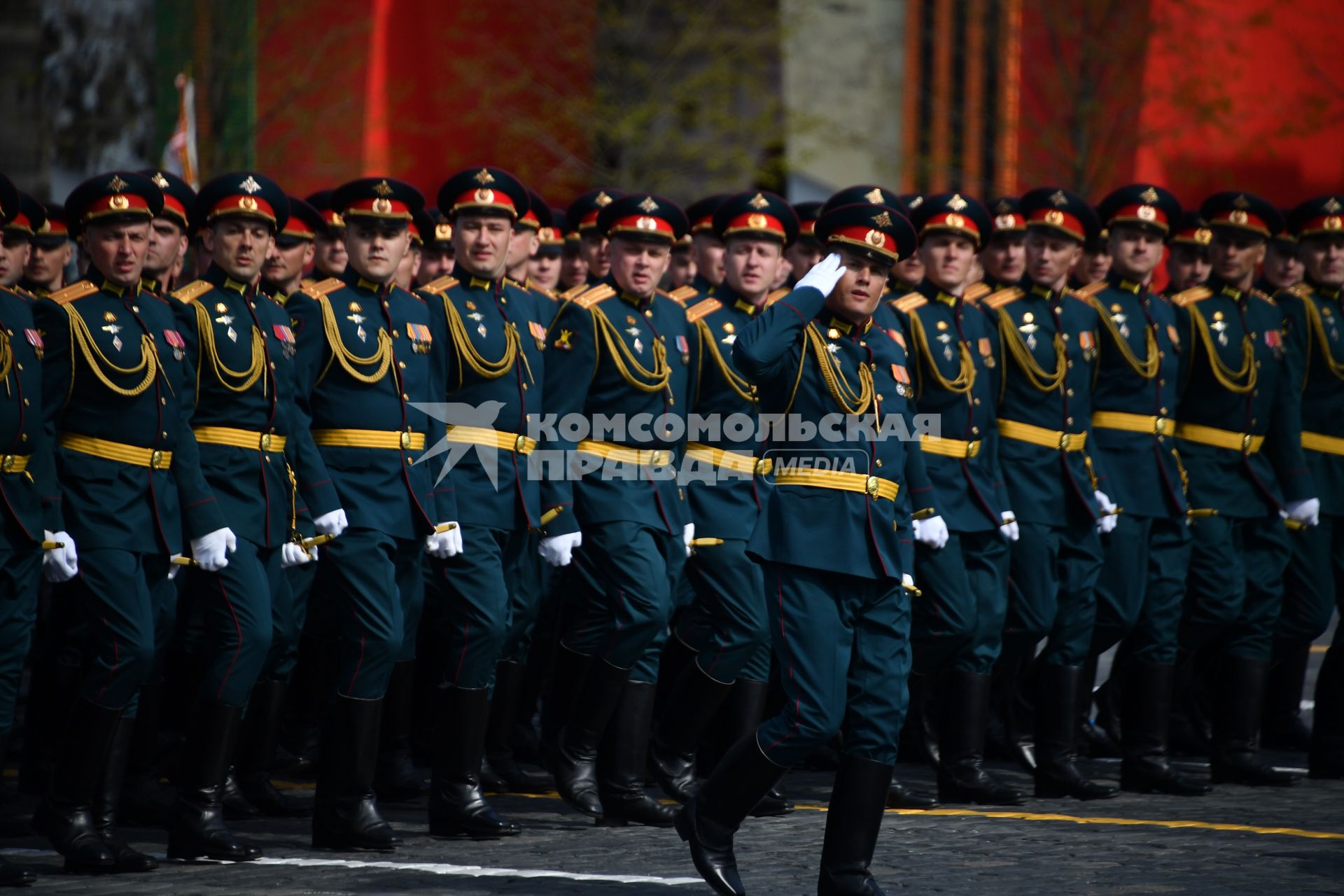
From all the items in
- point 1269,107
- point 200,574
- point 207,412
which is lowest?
point 200,574

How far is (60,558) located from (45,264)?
2.95m

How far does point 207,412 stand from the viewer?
7.53 metres

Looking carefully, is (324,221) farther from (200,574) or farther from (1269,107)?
(1269,107)

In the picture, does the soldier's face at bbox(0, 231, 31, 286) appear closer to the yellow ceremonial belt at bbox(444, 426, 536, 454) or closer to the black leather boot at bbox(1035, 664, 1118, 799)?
the yellow ceremonial belt at bbox(444, 426, 536, 454)

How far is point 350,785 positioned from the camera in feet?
24.0

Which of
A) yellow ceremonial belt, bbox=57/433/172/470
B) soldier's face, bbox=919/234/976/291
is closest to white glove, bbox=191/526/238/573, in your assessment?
yellow ceremonial belt, bbox=57/433/172/470

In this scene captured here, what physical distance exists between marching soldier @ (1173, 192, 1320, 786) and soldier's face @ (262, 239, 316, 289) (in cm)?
397

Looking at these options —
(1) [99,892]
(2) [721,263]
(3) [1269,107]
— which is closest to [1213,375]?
(2) [721,263]

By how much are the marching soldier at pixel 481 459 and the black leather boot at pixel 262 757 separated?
0.74 m

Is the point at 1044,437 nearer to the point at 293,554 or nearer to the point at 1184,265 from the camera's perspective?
the point at 1184,265

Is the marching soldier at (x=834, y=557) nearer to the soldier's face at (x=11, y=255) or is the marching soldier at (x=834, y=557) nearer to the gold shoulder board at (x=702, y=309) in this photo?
the gold shoulder board at (x=702, y=309)

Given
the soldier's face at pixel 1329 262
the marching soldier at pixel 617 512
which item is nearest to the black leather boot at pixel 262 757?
the marching soldier at pixel 617 512

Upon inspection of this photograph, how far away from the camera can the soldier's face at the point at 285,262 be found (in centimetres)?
895

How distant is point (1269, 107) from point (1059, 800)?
1645 centimetres
